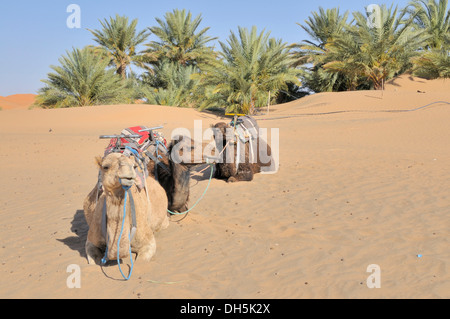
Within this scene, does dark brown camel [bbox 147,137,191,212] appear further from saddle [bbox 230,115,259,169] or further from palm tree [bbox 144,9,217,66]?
palm tree [bbox 144,9,217,66]

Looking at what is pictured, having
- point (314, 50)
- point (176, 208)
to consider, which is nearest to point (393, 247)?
point (176, 208)

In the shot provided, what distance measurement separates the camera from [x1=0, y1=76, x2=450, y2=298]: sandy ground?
3.89m

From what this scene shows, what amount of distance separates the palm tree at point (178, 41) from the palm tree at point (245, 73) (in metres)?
7.38

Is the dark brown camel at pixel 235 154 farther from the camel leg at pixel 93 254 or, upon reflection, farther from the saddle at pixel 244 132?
the camel leg at pixel 93 254

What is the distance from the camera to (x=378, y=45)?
2123cm

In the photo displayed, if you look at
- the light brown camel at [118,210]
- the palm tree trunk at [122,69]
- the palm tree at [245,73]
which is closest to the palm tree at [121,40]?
the palm tree trunk at [122,69]

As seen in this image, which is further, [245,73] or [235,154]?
[245,73]

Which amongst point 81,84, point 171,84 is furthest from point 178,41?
point 81,84

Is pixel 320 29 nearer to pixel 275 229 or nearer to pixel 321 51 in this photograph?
pixel 321 51

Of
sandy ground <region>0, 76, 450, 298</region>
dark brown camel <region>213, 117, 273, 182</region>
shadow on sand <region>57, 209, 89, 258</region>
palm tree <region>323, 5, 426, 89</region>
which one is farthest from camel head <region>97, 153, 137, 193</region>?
palm tree <region>323, 5, 426, 89</region>

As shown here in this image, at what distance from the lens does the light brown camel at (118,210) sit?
3.47 meters

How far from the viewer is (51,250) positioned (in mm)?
4844

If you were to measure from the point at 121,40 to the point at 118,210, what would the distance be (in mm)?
26837

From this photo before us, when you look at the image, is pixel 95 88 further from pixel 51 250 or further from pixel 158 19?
pixel 51 250
